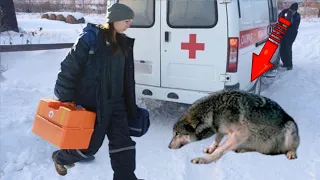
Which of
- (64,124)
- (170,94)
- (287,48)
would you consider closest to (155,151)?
(170,94)

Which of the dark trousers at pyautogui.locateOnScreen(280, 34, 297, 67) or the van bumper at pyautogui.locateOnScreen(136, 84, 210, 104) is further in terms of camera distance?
the dark trousers at pyautogui.locateOnScreen(280, 34, 297, 67)

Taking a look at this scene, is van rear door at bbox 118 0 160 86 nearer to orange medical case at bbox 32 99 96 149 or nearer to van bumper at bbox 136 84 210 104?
van bumper at bbox 136 84 210 104

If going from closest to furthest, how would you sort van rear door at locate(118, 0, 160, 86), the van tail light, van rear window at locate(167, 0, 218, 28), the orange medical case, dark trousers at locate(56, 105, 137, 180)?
the orange medical case, dark trousers at locate(56, 105, 137, 180), the van tail light, van rear window at locate(167, 0, 218, 28), van rear door at locate(118, 0, 160, 86)

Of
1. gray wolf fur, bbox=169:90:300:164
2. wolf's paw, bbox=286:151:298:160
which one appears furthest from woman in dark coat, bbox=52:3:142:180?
wolf's paw, bbox=286:151:298:160

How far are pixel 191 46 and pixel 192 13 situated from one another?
18.9 inches

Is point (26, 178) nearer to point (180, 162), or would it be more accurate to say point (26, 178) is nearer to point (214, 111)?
point (180, 162)

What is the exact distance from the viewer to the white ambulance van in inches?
181

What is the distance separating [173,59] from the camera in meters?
4.94

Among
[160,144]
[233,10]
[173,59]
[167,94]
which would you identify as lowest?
[160,144]

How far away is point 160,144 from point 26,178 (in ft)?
6.31

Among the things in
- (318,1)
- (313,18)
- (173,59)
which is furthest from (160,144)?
(318,1)

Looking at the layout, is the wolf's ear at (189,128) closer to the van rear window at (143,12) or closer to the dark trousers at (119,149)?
the dark trousers at (119,149)

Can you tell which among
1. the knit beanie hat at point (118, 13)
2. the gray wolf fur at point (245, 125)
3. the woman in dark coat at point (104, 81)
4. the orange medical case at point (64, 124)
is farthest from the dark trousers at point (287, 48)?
the gray wolf fur at point (245, 125)

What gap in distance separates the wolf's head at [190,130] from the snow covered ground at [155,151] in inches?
68.7
